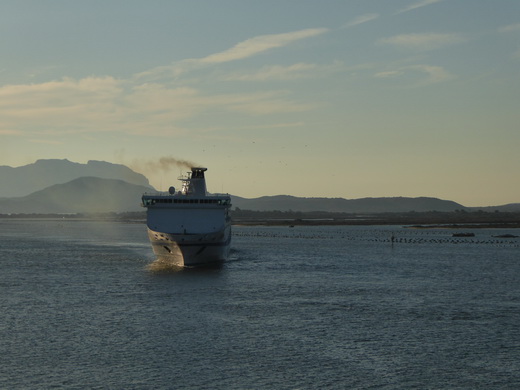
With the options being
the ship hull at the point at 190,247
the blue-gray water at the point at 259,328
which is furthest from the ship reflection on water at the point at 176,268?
the blue-gray water at the point at 259,328

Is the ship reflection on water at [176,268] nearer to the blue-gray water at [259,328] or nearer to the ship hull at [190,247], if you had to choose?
the ship hull at [190,247]

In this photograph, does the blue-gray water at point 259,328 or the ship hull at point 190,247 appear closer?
the blue-gray water at point 259,328

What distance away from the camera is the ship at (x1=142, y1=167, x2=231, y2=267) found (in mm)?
85062

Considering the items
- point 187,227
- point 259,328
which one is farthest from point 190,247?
A: point 259,328

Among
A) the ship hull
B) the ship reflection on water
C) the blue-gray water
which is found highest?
the ship hull

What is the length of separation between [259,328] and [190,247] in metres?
38.5

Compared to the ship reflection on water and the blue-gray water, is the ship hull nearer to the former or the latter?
the ship reflection on water

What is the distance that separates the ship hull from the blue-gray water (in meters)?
2.70

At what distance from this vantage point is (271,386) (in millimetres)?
33688

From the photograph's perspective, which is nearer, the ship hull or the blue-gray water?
the blue-gray water

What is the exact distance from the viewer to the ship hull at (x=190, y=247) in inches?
3337

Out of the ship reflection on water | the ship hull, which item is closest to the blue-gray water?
the ship reflection on water

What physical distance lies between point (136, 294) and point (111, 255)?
5521cm

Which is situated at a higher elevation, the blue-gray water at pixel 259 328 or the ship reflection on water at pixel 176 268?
the ship reflection on water at pixel 176 268
